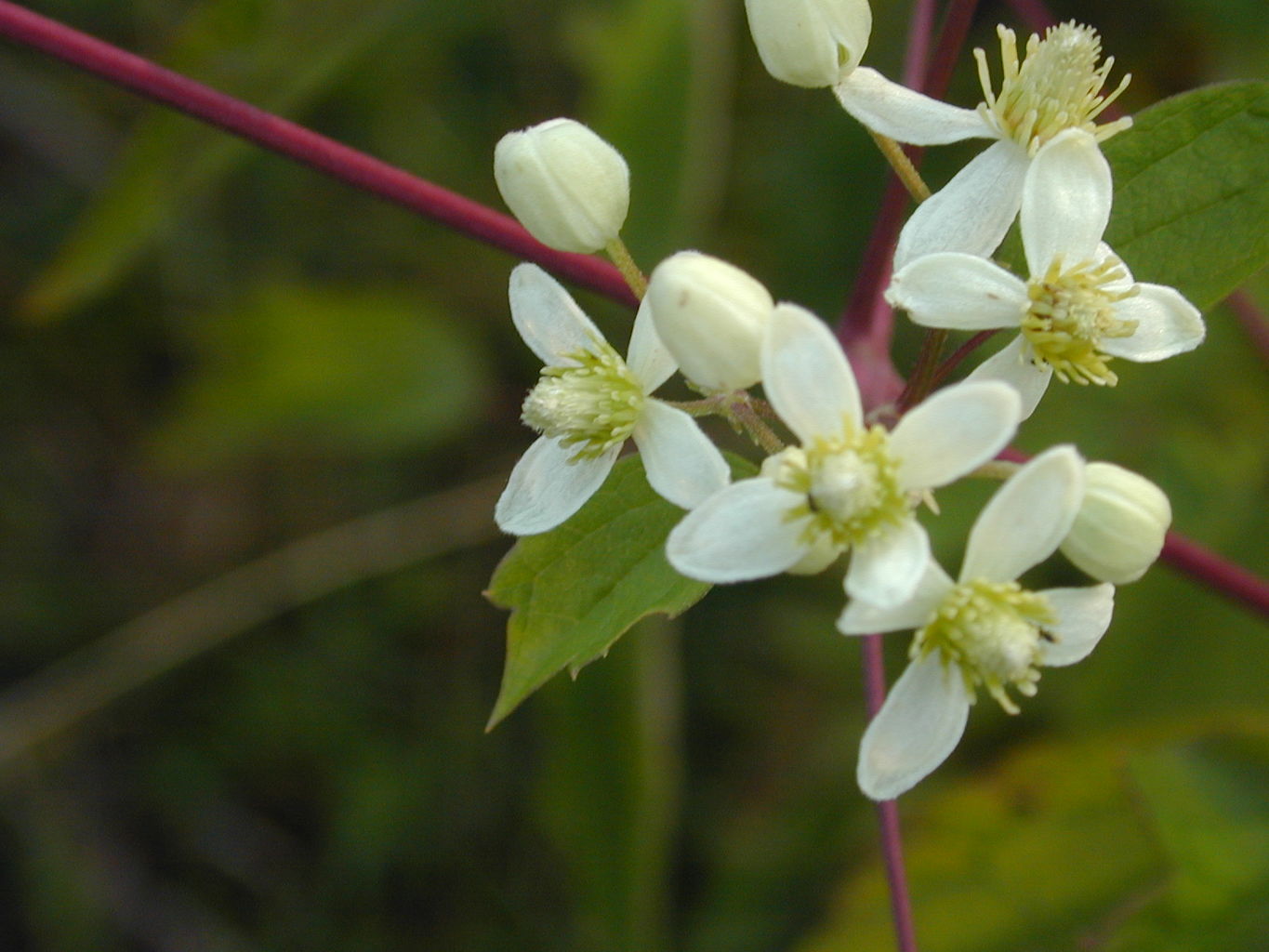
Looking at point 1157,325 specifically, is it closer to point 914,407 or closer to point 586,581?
point 914,407

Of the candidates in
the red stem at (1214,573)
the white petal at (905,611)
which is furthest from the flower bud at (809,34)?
the red stem at (1214,573)

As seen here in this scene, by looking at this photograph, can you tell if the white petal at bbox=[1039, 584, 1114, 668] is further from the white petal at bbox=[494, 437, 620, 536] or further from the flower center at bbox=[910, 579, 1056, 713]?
the white petal at bbox=[494, 437, 620, 536]

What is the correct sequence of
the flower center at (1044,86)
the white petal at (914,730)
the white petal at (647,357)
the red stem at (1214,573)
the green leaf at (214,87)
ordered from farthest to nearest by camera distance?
the green leaf at (214,87) → the red stem at (1214,573) → the flower center at (1044,86) → the white petal at (647,357) → the white petal at (914,730)

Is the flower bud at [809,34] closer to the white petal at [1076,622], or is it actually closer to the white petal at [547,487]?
the white petal at [547,487]

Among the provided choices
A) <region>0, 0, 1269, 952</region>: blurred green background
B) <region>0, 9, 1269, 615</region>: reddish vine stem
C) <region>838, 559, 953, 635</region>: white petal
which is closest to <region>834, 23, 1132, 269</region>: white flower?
<region>0, 9, 1269, 615</region>: reddish vine stem

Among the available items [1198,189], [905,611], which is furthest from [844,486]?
[1198,189]

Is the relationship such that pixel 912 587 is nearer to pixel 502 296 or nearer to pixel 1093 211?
pixel 1093 211
